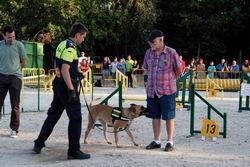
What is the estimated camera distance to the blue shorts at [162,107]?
306 inches

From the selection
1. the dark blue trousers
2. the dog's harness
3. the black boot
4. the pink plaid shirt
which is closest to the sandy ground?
the black boot

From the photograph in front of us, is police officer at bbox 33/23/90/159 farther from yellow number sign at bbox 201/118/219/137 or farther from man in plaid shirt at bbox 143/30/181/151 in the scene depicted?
yellow number sign at bbox 201/118/219/137

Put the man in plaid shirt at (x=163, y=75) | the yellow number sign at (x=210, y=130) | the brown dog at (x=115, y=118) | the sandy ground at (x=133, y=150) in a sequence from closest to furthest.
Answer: the sandy ground at (x=133, y=150)
the man in plaid shirt at (x=163, y=75)
the brown dog at (x=115, y=118)
the yellow number sign at (x=210, y=130)

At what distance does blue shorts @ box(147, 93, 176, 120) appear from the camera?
7766mm

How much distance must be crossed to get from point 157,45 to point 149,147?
1570 mm

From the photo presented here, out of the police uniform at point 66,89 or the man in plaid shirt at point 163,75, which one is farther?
the man in plaid shirt at point 163,75

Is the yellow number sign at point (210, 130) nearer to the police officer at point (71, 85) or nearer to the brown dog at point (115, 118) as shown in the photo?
the brown dog at point (115, 118)

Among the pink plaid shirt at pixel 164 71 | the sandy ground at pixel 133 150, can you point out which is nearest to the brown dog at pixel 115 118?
the sandy ground at pixel 133 150

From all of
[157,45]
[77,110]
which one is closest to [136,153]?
[77,110]

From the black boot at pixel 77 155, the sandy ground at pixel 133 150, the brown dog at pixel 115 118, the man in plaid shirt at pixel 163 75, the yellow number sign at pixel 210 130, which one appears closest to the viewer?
the sandy ground at pixel 133 150

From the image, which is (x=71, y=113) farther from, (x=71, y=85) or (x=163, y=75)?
(x=163, y=75)

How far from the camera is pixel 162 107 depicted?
782 centimetres

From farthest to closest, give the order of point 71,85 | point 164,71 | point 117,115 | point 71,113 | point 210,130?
1. point 210,130
2. point 117,115
3. point 164,71
4. point 71,113
5. point 71,85

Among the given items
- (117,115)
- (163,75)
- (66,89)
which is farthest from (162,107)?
(66,89)
